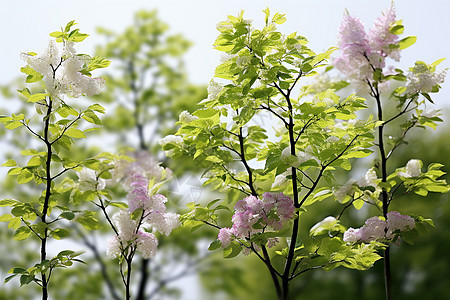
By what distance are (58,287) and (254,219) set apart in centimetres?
422

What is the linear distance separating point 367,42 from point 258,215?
81 centimetres

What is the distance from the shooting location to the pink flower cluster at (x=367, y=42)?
5.57 ft

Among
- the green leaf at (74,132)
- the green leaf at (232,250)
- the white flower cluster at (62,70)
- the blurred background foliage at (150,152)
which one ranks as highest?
the blurred background foliage at (150,152)

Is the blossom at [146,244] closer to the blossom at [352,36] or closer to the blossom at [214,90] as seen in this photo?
the blossom at [214,90]

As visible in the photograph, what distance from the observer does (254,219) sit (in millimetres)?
1406

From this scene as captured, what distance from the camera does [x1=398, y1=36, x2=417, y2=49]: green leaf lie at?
5.62 ft

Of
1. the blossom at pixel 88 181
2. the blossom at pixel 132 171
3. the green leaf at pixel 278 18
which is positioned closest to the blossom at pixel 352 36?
the green leaf at pixel 278 18

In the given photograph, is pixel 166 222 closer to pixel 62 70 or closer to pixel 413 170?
pixel 62 70

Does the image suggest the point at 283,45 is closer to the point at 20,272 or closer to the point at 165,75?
the point at 20,272

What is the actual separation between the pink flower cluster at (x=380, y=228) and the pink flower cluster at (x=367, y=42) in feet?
1.81

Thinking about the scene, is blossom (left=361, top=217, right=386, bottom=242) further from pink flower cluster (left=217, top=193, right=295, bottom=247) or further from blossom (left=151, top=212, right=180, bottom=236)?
blossom (left=151, top=212, right=180, bottom=236)

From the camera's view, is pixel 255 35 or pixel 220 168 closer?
pixel 255 35

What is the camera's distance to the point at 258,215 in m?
1.41

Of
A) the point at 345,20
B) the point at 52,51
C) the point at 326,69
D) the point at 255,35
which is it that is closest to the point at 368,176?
the point at 326,69
